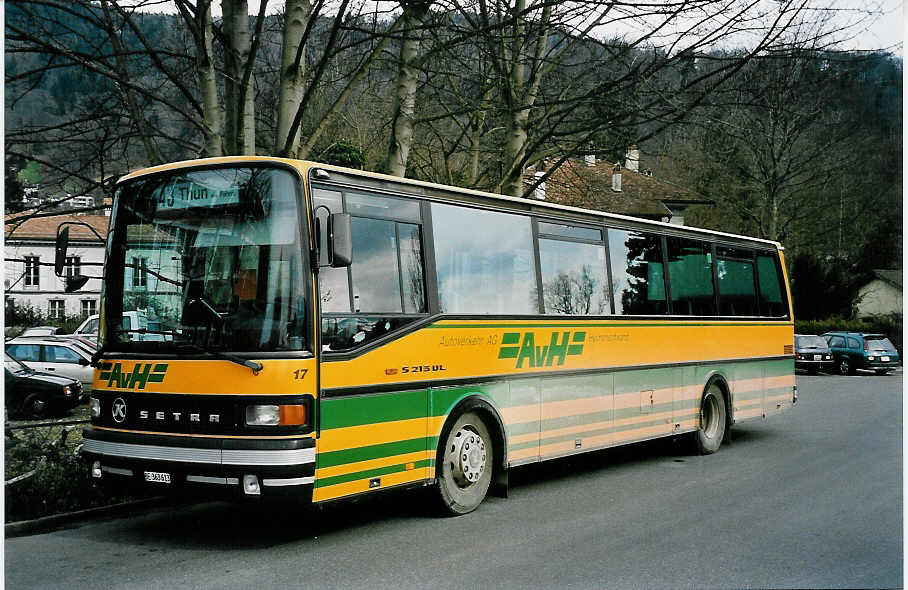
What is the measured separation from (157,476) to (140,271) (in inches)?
67.7

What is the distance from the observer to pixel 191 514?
962cm

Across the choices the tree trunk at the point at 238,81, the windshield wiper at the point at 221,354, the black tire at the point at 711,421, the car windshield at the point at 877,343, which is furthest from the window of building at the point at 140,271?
the car windshield at the point at 877,343

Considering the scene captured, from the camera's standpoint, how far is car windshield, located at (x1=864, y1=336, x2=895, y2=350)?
39750mm

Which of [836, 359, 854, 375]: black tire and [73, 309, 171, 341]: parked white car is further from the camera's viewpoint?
[836, 359, 854, 375]: black tire

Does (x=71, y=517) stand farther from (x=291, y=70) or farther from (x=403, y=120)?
(x=403, y=120)

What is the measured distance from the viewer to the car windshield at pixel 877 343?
130 ft

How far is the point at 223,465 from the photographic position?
301 inches

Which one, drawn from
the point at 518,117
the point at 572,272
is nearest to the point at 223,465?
the point at 572,272

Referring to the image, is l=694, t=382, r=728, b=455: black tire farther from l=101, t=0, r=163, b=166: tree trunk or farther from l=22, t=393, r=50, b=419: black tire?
l=22, t=393, r=50, b=419: black tire

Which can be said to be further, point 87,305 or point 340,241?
point 87,305

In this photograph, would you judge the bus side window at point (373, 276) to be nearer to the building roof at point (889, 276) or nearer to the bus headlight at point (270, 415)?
the bus headlight at point (270, 415)

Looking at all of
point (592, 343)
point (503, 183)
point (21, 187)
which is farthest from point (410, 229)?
point (503, 183)

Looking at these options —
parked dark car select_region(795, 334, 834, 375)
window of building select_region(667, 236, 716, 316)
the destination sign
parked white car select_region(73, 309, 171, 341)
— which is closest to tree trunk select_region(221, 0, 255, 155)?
the destination sign

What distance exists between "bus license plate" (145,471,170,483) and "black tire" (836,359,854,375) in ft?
120
